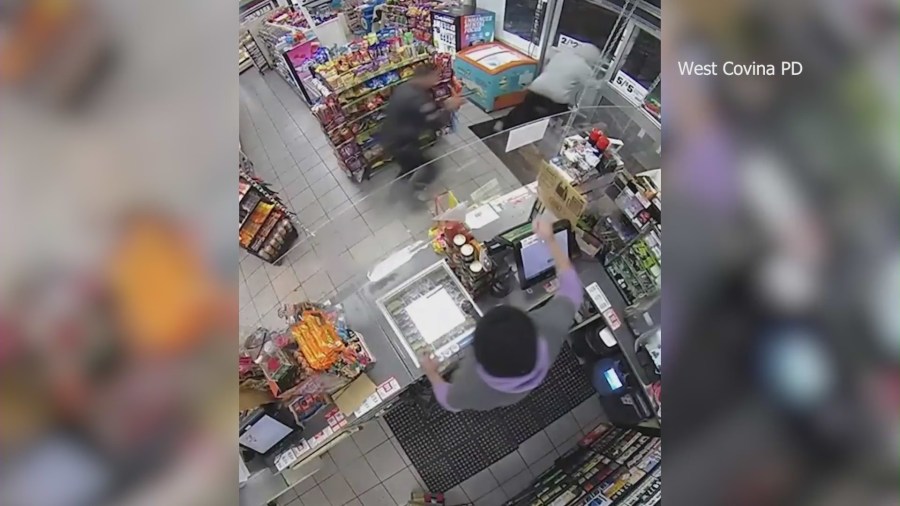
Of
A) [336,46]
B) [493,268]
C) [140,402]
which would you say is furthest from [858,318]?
[336,46]

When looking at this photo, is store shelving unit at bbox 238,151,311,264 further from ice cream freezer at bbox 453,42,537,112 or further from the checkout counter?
ice cream freezer at bbox 453,42,537,112

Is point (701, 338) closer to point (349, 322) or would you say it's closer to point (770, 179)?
point (770, 179)

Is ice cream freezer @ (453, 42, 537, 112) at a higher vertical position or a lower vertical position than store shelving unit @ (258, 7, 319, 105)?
lower

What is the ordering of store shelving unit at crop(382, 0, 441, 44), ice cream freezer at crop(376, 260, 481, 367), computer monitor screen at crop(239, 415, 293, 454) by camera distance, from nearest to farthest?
computer monitor screen at crop(239, 415, 293, 454) → ice cream freezer at crop(376, 260, 481, 367) → store shelving unit at crop(382, 0, 441, 44)

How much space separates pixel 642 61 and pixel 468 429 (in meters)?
2.33

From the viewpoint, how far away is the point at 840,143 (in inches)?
29.1

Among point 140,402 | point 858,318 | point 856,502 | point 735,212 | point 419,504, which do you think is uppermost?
point 140,402

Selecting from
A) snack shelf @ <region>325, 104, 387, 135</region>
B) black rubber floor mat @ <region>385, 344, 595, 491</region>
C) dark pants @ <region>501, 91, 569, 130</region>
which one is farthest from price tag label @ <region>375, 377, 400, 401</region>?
dark pants @ <region>501, 91, 569, 130</region>

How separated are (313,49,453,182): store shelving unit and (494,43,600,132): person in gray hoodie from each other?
2.02 feet

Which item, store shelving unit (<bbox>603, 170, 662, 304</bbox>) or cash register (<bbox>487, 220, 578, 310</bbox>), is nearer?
store shelving unit (<bbox>603, 170, 662, 304</bbox>)

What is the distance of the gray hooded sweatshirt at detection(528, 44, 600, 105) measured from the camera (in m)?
3.88

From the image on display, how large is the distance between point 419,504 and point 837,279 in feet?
8.97

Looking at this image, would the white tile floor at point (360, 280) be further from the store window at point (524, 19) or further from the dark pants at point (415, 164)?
the store window at point (524, 19)

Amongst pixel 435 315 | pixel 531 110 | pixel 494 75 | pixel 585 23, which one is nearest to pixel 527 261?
pixel 435 315
